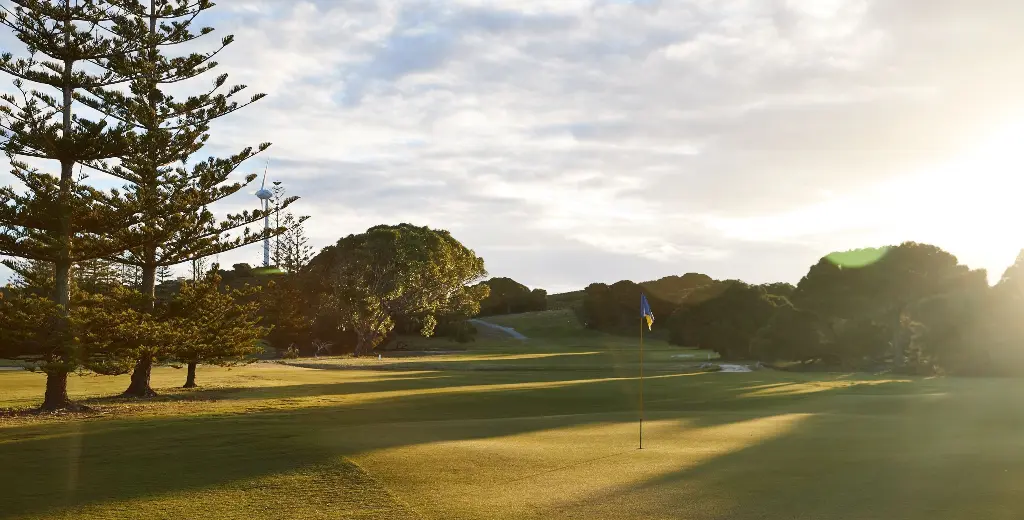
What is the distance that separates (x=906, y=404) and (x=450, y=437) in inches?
635

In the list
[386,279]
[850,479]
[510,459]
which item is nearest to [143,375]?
[510,459]

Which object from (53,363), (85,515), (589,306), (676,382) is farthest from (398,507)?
(589,306)

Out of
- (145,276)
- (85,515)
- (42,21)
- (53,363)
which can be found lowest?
(85,515)

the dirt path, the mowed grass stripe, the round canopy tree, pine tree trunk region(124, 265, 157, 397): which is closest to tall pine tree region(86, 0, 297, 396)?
pine tree trunk region(124, 265, 157, 397)

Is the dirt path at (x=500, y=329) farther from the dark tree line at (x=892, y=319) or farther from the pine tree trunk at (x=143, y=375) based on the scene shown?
the pine tree trunk at (x=143, y=375)

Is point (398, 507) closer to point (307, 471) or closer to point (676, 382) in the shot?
point (307, 471)

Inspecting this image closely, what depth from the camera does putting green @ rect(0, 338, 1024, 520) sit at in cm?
965

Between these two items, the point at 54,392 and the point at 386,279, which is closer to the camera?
the point at 54,392

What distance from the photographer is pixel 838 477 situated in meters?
11.4

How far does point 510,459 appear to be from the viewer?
13.0 m

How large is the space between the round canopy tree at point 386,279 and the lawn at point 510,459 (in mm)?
42257

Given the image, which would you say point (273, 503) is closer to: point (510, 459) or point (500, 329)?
point (510, 459)

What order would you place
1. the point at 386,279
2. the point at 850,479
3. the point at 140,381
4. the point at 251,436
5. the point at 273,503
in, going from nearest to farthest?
the point at 273,503 → the point at 850,479 → the point at 251,436 → the point at 140,381 → the point at 386,279

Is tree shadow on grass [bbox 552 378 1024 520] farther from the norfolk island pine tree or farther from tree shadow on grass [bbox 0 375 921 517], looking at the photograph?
the norfolk island pine tree
